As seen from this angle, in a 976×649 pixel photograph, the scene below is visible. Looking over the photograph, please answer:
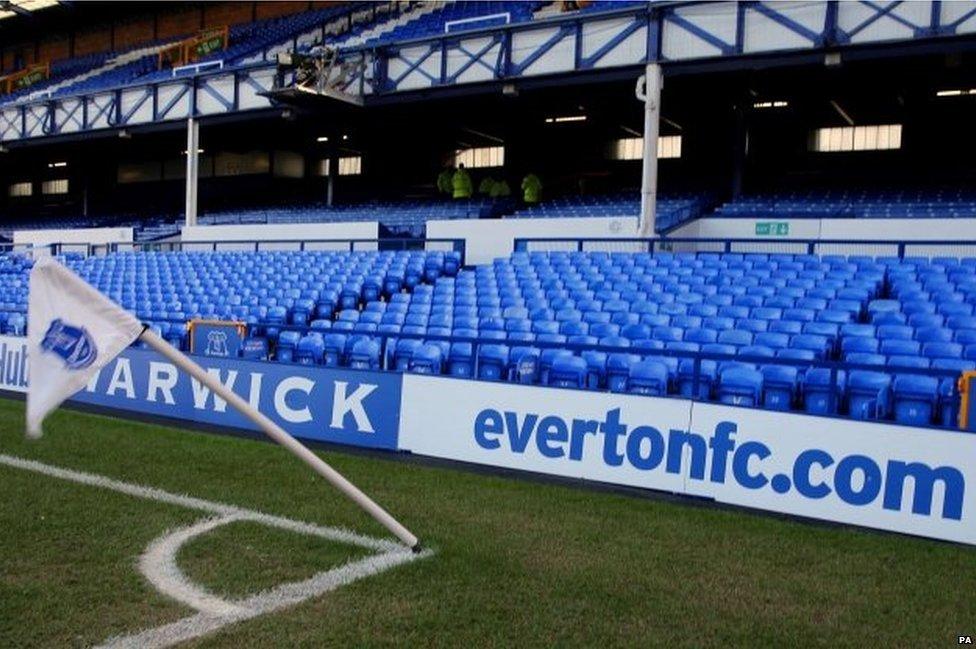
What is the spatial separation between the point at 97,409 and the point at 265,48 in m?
23.6

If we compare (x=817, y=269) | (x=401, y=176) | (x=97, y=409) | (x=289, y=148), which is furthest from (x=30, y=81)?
(x=817, y=269)

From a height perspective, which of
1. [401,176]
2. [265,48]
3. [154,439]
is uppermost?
[265,48]

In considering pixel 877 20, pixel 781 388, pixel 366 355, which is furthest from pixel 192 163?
pixel 781 388

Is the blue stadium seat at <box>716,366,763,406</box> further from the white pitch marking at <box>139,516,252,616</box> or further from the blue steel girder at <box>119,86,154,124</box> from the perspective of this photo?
the blue steel girder at <box>119,86,154,124</box>

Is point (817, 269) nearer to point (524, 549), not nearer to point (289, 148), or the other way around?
point (524, 549)

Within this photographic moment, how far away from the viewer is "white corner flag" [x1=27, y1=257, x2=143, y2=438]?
4352 millimetres

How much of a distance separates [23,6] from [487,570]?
44.8 meters

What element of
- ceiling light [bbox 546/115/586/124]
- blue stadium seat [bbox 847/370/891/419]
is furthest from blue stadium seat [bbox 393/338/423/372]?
ceiling light [bbox 546/115/586/124]

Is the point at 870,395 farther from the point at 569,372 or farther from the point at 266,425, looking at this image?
the point at 266,425

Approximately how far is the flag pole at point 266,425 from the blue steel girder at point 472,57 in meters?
15.3

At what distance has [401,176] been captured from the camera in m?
31.8

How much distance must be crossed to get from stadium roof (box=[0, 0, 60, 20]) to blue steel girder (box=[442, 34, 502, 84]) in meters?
29.3

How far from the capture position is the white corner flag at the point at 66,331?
4352 mm

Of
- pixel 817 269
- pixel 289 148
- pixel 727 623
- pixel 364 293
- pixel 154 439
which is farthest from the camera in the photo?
pixel 289 148
